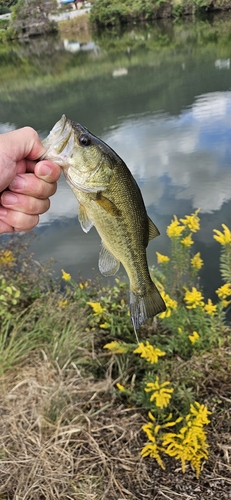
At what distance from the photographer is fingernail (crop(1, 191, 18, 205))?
203 cm

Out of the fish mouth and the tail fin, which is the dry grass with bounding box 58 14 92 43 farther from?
the tail fin

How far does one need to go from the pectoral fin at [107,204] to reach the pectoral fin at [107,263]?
21cm

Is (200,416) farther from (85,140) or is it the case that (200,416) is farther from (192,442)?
(85,140)

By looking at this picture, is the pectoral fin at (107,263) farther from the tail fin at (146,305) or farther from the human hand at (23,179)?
the human hand at (23,179)

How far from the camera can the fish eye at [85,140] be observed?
5.04 ft

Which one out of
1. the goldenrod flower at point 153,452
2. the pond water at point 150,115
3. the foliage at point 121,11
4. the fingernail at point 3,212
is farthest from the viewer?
the foliage at point 121,11

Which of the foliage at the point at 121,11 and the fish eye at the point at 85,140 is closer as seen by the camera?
the fish eye at the point at 85,140

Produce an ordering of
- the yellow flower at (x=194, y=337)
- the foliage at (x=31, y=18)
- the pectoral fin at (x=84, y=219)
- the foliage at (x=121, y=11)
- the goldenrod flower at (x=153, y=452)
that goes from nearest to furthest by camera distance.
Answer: the pectoral fin at (x=84, y=219), the goldenrod flower at (x=153, y=452), the yellow flower at (x=194, y=337), the foliage at (x=121, y=11), the foliage at (x=31, y=18)

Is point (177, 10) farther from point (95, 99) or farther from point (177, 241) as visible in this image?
point (177, 241)

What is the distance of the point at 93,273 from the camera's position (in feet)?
16.8

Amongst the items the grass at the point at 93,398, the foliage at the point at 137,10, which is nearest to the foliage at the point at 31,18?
the foliage at the point at 137,10

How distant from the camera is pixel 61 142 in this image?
1.57 meters

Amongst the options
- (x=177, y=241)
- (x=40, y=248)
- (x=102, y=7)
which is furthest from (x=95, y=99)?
(x=102, y=7)

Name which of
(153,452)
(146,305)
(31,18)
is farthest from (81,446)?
(31,18)
